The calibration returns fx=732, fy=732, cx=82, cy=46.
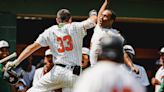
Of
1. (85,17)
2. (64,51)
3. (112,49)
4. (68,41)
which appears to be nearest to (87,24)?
(68,41)

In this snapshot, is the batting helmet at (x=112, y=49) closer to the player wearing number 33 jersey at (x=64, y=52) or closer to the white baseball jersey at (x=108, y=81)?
the white baseball jersey at (x=108, y=81)

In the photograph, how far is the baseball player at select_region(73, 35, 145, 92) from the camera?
656 centimetres

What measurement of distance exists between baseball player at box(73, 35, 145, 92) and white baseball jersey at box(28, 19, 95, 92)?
4272 millimetres

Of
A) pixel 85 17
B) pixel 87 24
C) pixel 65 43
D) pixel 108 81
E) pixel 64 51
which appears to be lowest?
pixel 108 81

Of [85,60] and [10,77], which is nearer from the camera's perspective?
[10,77]

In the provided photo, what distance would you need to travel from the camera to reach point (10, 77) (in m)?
11.8

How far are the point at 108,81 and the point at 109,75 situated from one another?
59 millimetres

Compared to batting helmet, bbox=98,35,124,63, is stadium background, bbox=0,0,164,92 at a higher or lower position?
higher

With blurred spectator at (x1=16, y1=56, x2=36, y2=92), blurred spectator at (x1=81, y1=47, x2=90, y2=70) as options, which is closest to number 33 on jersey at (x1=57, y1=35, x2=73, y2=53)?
blurred spectator at (x1=81, y1=47, x2=90, y2=70)

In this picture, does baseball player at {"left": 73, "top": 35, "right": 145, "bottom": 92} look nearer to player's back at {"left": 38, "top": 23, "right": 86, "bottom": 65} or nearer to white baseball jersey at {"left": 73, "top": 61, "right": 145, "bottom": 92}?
white baseball jersey at {"left": 73, "top": 61, "right": 145, "bottom": 92}

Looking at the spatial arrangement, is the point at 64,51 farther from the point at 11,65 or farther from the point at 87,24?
the point at 11,65

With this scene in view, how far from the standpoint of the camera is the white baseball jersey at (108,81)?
21.5 feet

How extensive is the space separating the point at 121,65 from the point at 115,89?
14.9 inches

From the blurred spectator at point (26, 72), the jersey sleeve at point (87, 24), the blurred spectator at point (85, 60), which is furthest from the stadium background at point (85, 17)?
the jersey sleeve at point (87, 24)
